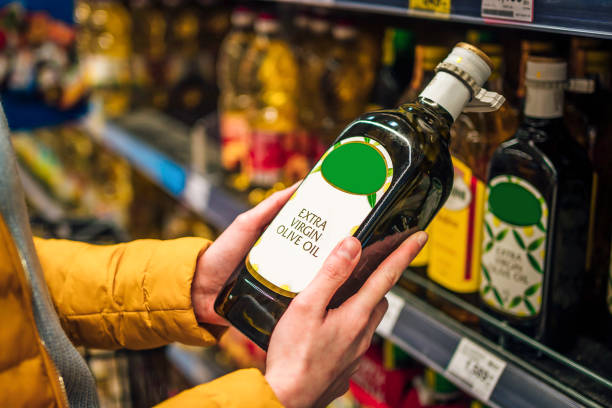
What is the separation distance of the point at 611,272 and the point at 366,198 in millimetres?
420

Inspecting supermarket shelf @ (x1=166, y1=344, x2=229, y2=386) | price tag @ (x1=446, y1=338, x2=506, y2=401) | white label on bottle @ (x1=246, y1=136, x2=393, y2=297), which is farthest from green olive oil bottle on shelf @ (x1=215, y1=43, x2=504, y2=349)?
supermarket shelf @ (x1=166, y1=344, x2=229, y2=386)

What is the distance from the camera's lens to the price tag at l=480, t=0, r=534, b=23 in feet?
2.47

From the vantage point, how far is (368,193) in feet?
2.36

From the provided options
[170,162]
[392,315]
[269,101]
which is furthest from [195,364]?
[392,315]

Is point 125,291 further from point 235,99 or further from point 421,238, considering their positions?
point 235,99

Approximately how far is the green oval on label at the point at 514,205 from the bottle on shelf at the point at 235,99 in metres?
0.89

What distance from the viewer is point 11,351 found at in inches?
25.2

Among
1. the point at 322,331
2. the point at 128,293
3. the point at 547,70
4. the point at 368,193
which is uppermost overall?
the point at 547,70

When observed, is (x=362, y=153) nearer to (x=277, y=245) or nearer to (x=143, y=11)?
(x=277, y=245)

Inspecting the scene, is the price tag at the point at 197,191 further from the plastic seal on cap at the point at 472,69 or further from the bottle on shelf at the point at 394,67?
the plastic seal on cap at the point at 472,69

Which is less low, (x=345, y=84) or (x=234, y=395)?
(x=345, y=84)

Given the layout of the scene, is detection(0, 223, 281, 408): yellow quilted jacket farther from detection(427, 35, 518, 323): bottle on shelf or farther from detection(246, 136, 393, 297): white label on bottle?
detection(427, 35, 518, 323): bottle on shelf

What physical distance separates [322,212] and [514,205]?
0.33 m

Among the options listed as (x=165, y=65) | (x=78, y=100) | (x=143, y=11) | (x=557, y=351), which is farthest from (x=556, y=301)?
(x=78, y=100)
